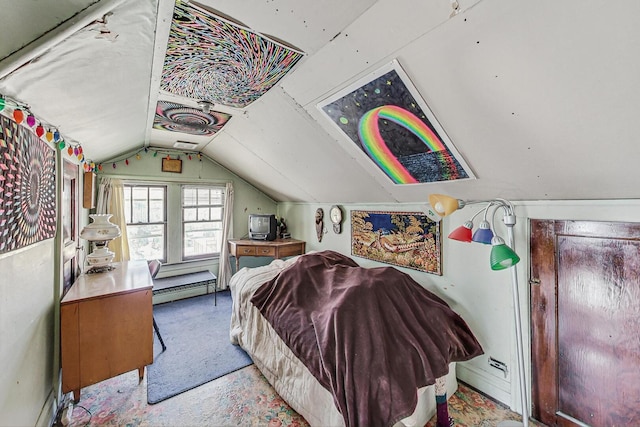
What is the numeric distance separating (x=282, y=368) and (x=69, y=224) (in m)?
2.13

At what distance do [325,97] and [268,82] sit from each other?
387 millimetres

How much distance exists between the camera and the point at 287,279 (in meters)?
2.25

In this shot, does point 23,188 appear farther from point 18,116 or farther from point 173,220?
point 173,220

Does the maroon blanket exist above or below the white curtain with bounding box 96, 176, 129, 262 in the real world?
below

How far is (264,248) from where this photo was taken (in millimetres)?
4113

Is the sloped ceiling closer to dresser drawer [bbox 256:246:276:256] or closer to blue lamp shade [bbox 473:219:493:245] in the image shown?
blue lamp shade [bbox 473:219:493:245]

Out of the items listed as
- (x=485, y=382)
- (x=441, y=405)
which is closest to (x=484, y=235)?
(x=441, y=405)

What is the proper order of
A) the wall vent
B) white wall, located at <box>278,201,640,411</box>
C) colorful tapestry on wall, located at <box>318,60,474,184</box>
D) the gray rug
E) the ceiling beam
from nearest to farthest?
1. the ceiling beam
2. colorful tapestry on wall, located at <box>318,60,474,184</box>
3. white wall, located at <box>278,201,640,411</box>
4. the gray rug
5. the wall vent

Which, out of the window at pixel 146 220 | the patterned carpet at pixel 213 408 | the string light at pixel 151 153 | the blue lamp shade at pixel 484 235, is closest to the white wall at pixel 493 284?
the patterned carpet at pixel 213 408

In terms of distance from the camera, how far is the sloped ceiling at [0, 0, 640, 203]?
89cm

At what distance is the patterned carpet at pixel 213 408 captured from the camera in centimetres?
178

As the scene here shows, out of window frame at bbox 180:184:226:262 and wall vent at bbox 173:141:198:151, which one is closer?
wall vent at bbox 173:141:198:151

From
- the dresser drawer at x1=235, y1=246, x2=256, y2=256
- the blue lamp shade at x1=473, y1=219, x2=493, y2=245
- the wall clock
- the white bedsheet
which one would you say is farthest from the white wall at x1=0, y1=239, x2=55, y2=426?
the wall clock

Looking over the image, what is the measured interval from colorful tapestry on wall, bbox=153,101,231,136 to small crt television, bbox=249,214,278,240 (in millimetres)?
1607
